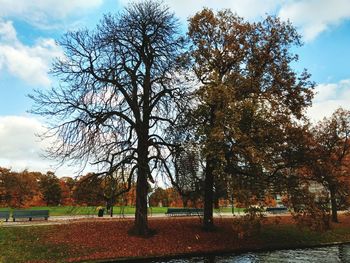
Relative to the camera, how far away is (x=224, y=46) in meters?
26.8

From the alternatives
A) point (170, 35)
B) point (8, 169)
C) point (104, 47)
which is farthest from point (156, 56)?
point (8, 169)

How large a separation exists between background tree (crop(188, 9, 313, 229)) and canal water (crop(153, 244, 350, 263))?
15.3 feet

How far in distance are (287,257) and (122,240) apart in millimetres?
10094

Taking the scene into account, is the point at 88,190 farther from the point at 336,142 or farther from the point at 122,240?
the point at 336,142

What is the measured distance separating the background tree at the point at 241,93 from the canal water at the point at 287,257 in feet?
15.3

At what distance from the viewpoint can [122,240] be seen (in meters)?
22.7

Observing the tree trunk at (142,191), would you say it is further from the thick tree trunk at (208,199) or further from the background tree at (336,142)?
the background tree at (336,142)

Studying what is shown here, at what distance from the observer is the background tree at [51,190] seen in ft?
223

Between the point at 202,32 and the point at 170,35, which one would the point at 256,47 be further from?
the point at 170,35

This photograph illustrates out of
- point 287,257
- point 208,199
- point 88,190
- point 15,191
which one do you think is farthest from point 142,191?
point 15,191

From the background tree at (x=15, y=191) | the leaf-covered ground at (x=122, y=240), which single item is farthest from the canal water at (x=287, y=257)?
the background tree at (x=15, y=191)

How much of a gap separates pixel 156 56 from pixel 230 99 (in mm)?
5916

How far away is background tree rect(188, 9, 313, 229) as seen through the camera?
72.4 feet

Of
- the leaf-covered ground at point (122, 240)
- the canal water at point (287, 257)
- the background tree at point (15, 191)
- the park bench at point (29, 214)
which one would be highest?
the background tree at point (15, 191)
